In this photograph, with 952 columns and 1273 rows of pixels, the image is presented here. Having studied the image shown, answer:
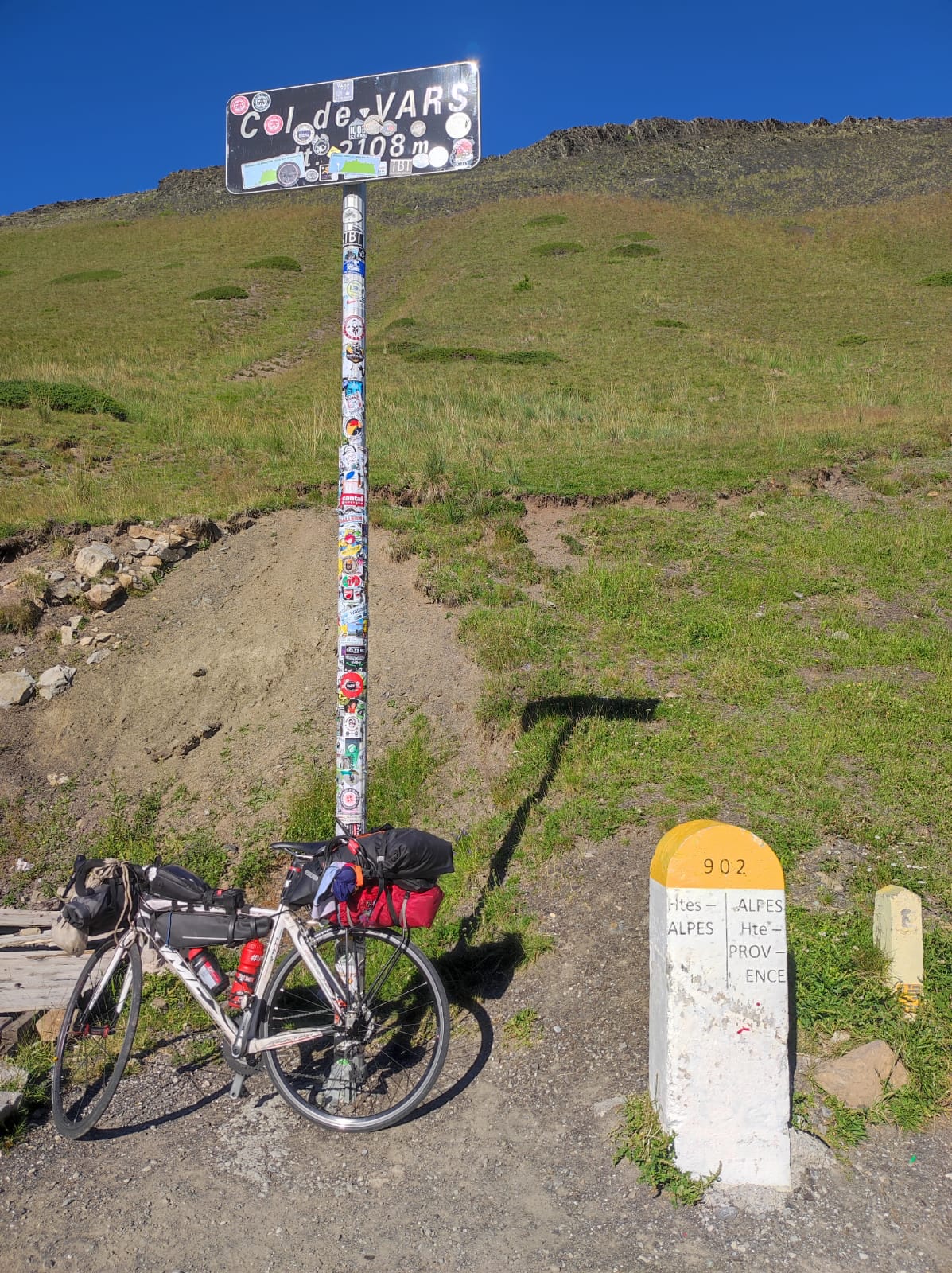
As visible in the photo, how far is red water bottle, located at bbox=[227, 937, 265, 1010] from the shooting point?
3.72 m

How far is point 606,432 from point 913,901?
40.0ft

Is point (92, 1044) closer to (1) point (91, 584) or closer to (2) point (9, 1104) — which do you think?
(2) point (9, 1104)

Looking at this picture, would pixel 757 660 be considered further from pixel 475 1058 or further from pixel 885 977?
pixel 475 1058

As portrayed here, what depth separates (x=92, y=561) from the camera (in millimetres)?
9648

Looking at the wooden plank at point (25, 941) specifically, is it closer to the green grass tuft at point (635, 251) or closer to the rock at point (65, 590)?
the rock at point (65, 590)

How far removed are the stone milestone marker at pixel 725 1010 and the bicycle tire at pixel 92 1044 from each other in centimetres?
228

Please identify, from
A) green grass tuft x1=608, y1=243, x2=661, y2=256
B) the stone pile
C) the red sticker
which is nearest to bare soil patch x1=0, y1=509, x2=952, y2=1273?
the red sticker

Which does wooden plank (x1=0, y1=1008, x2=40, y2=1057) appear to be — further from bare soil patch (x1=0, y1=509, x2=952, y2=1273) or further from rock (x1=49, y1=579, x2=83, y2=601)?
rock (x1=49, y1=579, x2=83, y2=601)

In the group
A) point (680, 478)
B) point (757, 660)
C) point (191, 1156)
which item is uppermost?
point (680, 478)

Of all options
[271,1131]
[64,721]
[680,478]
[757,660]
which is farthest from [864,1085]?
[680,478]

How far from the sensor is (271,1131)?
12.1 ft

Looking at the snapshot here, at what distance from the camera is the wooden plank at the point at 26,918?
587 centimetres

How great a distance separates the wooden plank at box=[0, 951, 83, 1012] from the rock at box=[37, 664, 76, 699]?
11.3 feet

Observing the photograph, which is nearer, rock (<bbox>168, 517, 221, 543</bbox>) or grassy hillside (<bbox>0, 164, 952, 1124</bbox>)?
grassy hillside (<bbox>0, 164, 952, 1124</bbox>)
